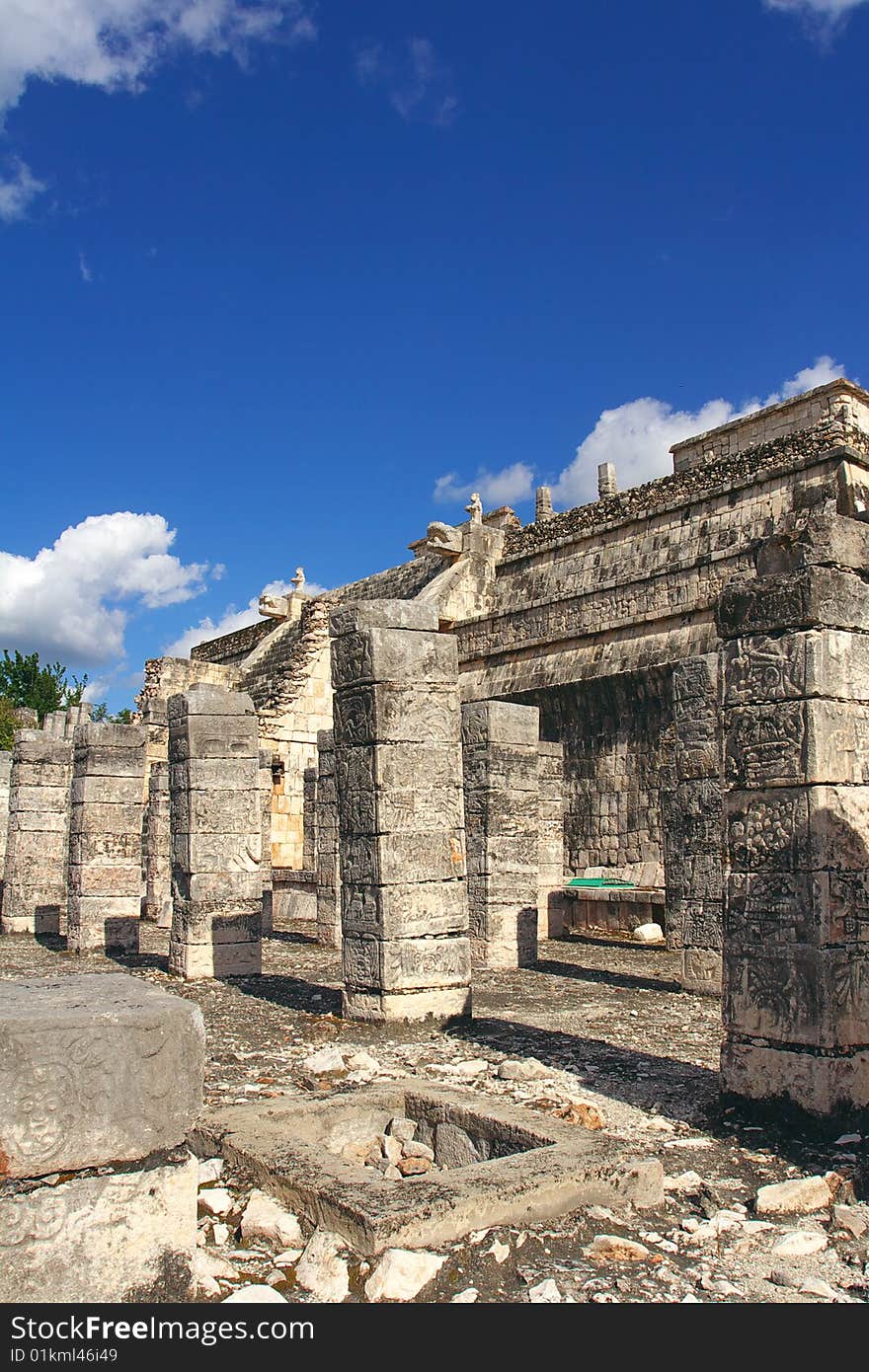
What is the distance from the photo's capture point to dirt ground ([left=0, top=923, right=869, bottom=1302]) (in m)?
3.41

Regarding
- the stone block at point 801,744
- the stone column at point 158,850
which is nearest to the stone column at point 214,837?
the stone column at point 158,850

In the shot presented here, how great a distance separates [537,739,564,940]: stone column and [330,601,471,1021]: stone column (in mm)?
6593

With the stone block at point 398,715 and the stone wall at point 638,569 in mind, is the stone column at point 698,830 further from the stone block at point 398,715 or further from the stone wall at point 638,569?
the stone wall at point 638,569

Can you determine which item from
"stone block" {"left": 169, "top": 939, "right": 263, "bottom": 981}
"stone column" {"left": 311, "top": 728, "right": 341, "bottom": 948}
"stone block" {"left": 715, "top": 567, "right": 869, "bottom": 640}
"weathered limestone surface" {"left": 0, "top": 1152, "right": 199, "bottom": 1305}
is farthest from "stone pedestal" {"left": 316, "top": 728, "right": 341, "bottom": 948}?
"weathered limestone surface" {"left": 0, "top": 1152, "right": 199, "bottom": 1305}

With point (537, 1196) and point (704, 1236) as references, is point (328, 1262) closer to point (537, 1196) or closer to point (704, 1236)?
point (537, 1196)

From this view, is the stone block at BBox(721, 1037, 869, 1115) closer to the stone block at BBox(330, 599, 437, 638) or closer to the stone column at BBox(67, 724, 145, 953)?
the stone block at BBox(330, 599, 437, 638)

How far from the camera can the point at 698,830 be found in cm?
947

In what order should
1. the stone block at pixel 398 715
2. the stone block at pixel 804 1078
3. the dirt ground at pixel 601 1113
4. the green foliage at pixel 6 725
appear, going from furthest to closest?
1. the green foliage at pixel 6 725
2. the stone block at pixel 398 715
3. the stone block at pixel 804 1078
4. the dirt ground at pixel 601 1113

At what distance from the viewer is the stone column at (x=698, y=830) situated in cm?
916

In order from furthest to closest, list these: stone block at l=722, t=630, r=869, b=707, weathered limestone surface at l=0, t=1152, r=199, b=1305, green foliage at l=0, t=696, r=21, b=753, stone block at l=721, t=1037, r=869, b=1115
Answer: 1. green foliage at l=0, t=696, r=21, b=753
2. stone block at l=722, t=630, r=869, b=707
3. stone block at l=721, t=1037, r=869, b=1115
4. weathered limestone surface at l=0, t=1152, r=199, b=1305

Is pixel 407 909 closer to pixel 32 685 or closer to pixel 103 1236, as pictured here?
pixel 103 1236

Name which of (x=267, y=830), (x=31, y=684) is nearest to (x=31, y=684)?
(x=31, y=684)

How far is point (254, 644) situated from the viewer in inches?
1177
